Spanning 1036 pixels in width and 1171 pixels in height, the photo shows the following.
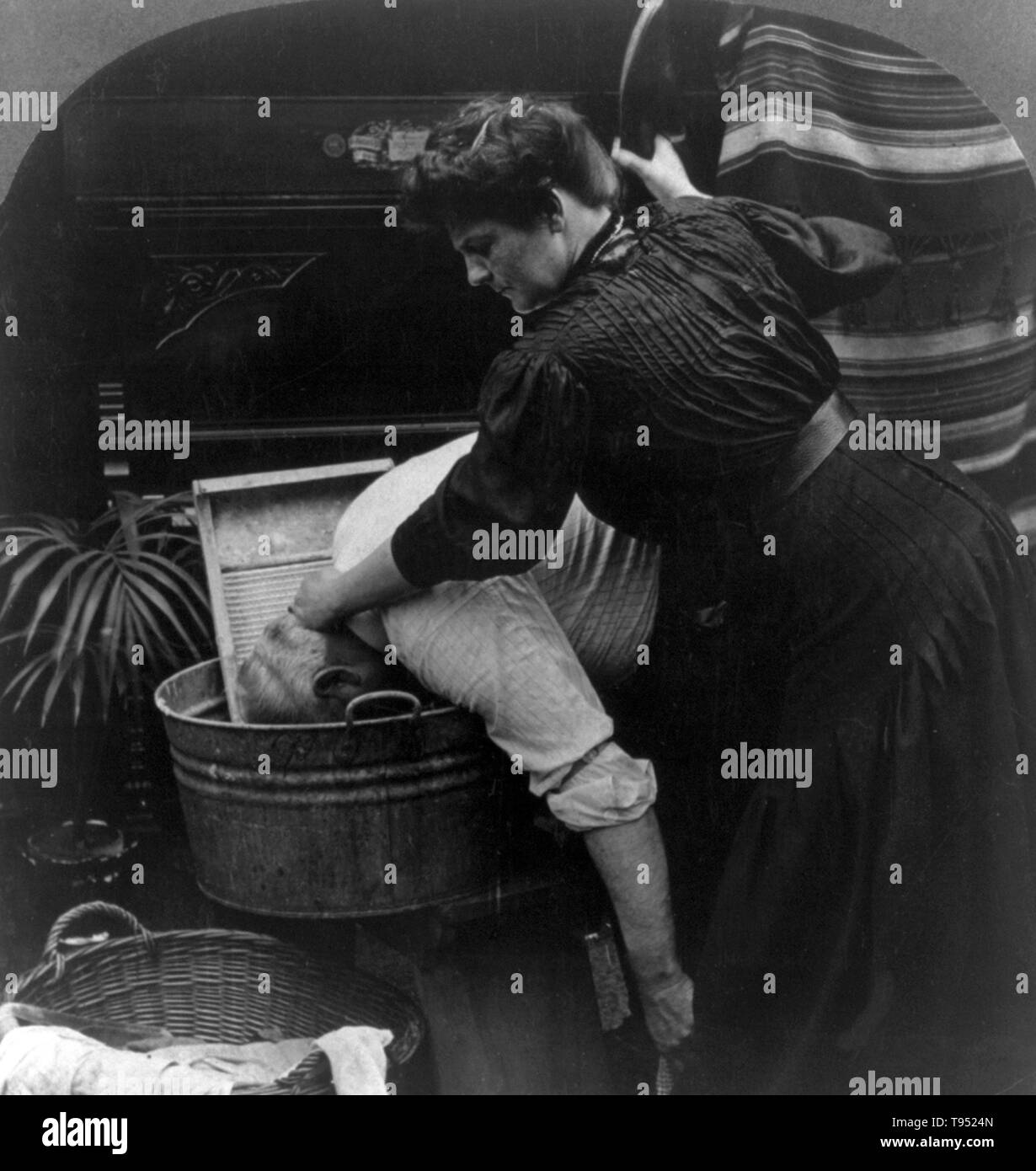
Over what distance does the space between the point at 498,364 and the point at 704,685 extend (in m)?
0.85

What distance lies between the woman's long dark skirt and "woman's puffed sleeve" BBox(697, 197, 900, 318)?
0.37 m

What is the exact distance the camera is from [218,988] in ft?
10.9

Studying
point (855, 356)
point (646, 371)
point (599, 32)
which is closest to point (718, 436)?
point (646, 371)

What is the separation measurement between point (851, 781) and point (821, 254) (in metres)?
1.18

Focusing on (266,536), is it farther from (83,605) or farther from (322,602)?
(83,605)

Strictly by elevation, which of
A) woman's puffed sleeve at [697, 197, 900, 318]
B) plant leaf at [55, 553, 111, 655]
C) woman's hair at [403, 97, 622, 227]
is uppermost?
woman's hair at [403, 97, 622, 227]

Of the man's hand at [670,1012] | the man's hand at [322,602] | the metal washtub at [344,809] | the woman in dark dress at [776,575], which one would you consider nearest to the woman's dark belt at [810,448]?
the woman in dark dress at [776,575]

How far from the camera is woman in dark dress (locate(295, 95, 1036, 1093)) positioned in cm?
309

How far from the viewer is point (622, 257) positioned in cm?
311

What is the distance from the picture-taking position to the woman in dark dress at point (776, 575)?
10.1ft

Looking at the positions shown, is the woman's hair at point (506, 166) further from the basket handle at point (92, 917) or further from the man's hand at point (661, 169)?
the basket handle at point (92, 917)

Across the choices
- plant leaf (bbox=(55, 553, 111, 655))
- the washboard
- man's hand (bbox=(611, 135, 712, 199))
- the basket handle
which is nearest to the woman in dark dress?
man's hand (bbox=(611, 135, 712, 199))

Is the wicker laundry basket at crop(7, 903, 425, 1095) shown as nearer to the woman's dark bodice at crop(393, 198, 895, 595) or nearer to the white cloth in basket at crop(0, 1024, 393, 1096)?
the white cloth in basket at crop(0, 1024, 393, 1096)
